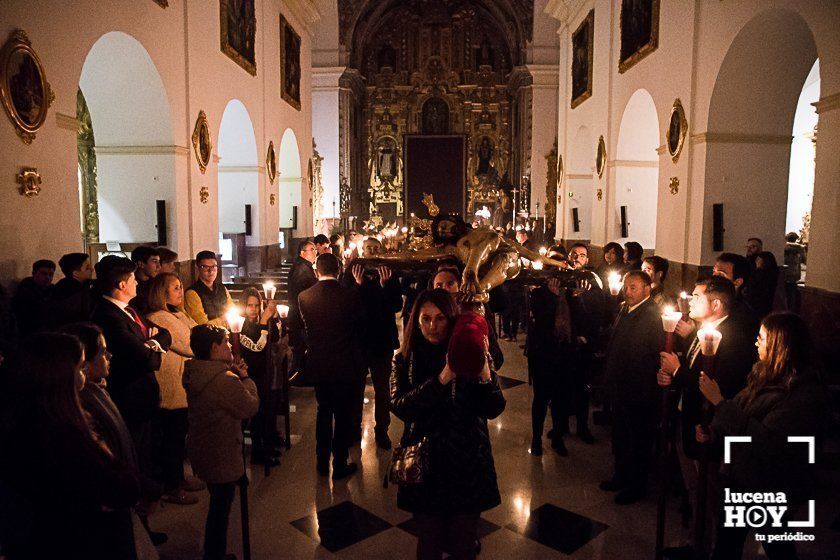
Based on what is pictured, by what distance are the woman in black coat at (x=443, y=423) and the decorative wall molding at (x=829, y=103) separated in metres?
5.22

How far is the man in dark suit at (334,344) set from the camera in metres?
5.04

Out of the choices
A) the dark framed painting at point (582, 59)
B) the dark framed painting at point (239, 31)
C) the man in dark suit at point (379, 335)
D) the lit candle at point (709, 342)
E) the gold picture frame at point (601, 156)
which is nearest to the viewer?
the lit candle at point (709, 342)

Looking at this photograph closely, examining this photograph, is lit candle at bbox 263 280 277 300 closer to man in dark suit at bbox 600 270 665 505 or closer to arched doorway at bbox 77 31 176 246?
man in dark suit at bbox 600 270 665 505

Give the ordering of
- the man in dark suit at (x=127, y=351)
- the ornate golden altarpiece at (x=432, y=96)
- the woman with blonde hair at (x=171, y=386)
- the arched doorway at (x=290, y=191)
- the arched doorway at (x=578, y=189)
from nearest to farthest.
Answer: the man in dark suit at (x=127, y=351) → the woman with blonde hair at (x=171, y=386) → the arched doorway at (x=578, y=189) → the arched doorway at (x=290, y=191) → the ornate golden altarpiece at (x=432, y=96)

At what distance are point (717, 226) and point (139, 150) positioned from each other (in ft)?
28.9

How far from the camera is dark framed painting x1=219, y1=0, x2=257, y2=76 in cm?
1143

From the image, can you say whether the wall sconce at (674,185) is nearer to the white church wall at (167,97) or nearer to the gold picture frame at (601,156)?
the gold picture frame at (601,156)

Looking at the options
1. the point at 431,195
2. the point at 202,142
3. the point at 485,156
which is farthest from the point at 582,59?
the point at 485,156

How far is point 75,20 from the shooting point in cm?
672

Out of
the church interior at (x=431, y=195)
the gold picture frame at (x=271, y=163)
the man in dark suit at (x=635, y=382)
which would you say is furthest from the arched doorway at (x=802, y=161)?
the gold picture frame at (x=271, y=163)

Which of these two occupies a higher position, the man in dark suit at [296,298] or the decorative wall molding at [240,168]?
the decorative wall molding at [240,168]

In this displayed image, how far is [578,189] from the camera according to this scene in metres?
17.6

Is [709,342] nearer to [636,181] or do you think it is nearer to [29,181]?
[29,181]

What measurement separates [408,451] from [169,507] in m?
2.59
